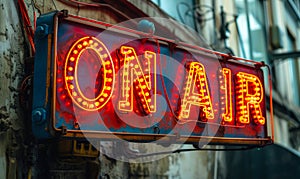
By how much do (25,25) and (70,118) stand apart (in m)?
0.99

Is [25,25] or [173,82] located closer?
[25,25]

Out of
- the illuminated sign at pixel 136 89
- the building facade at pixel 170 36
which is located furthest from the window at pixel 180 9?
the illuminated sign at pixel 136 89

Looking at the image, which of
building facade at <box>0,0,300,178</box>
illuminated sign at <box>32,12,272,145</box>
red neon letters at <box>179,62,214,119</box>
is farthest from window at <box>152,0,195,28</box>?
red neon letters at <box>179,62,214,119</box>

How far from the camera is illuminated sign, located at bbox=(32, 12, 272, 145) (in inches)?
137

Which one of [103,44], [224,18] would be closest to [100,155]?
[103,44]

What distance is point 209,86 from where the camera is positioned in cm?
477

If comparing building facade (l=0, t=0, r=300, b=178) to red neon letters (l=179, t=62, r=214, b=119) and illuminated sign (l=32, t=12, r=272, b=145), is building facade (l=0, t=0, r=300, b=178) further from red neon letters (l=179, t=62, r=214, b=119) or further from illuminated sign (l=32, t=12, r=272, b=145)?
red neon letters (l=179, t=62, r=214, b=119)

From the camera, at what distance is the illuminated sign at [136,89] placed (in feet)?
11.4

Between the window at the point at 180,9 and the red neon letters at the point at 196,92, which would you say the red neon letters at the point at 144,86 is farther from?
the window at the point at 180,9

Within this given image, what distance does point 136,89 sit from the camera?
3.98 meters

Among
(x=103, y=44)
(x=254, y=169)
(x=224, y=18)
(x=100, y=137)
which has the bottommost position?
(x=254, y=169)

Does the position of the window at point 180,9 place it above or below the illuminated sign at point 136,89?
above

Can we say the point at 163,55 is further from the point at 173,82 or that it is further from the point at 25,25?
the point at 25,25

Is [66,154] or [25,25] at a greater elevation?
[25,25]
